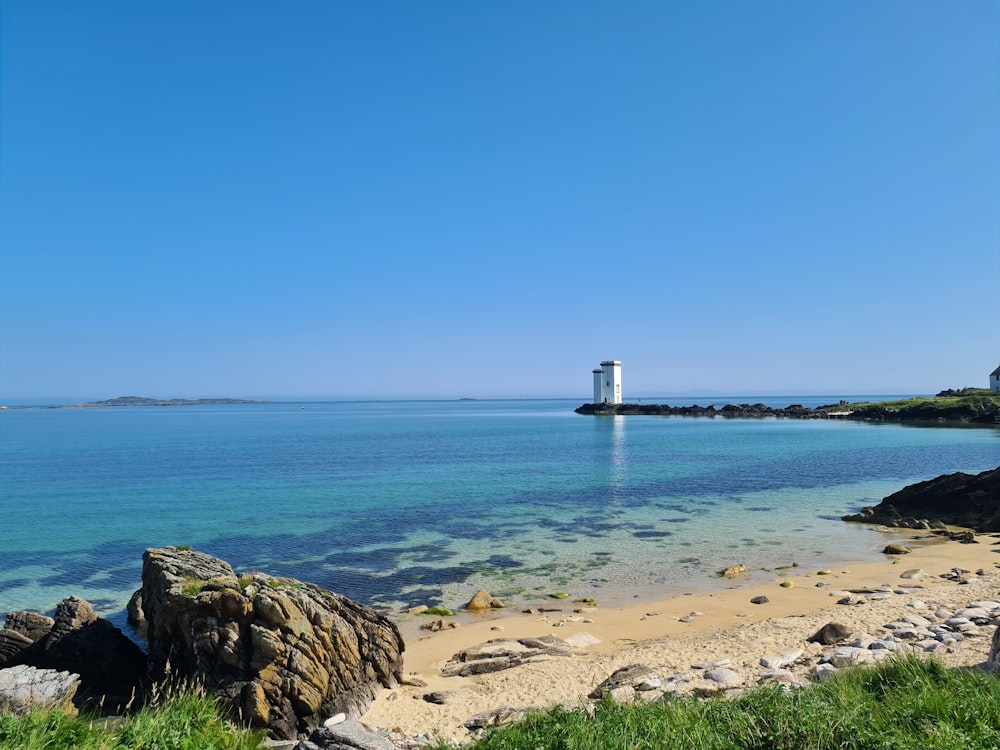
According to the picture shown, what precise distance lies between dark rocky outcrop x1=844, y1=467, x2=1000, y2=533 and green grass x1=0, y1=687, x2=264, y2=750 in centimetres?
3093

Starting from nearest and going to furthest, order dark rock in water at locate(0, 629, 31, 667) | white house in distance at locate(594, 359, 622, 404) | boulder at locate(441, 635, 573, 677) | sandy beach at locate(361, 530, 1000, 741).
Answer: sandy beach at locate(361, 530, 1000, 741)
dark rock in water at locate(0, 629, 31, 667)
boulder at locate(441, 635, 573, 677)
white house in distance at locate(594, 359, 622, 404)

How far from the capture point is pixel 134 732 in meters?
7.51

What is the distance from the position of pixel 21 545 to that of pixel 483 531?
19758 mm

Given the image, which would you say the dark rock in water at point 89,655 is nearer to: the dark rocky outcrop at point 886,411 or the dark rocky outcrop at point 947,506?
the dark rocky outcrop at point 947,506

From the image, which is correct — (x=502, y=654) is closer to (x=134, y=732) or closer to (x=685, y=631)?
(x=685, y=631)

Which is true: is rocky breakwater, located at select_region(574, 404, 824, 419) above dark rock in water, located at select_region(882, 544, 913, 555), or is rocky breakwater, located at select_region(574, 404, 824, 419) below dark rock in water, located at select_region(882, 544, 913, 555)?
above

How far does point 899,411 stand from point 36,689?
428ft

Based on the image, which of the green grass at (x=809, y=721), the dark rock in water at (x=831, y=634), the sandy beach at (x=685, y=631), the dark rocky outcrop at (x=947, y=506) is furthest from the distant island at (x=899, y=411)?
the green grass at (x=809, y=721)

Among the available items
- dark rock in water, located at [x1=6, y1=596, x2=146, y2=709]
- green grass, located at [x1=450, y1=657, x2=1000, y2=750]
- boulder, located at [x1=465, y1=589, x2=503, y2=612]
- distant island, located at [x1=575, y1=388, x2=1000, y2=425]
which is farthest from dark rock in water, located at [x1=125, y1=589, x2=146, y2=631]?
distant island, located at [x1=575, y1=388, x2=1000, y2=425]

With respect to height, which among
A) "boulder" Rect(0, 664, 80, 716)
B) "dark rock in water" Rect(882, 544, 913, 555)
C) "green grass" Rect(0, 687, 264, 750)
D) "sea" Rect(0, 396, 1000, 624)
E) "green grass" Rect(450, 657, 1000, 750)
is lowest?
"sea" Rect(0, 396, 1000, 624)

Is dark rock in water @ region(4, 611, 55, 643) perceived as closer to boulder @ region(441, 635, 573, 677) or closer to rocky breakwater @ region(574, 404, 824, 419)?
boulder @ region(441, 635, 573, 677)

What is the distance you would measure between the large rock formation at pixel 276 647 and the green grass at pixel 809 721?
4.43 m

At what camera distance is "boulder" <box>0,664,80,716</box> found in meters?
9.84

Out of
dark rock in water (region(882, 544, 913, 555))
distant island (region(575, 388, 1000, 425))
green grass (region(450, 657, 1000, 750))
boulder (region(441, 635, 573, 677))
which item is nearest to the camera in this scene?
green grass (region(450, 657, 1000, 750))
